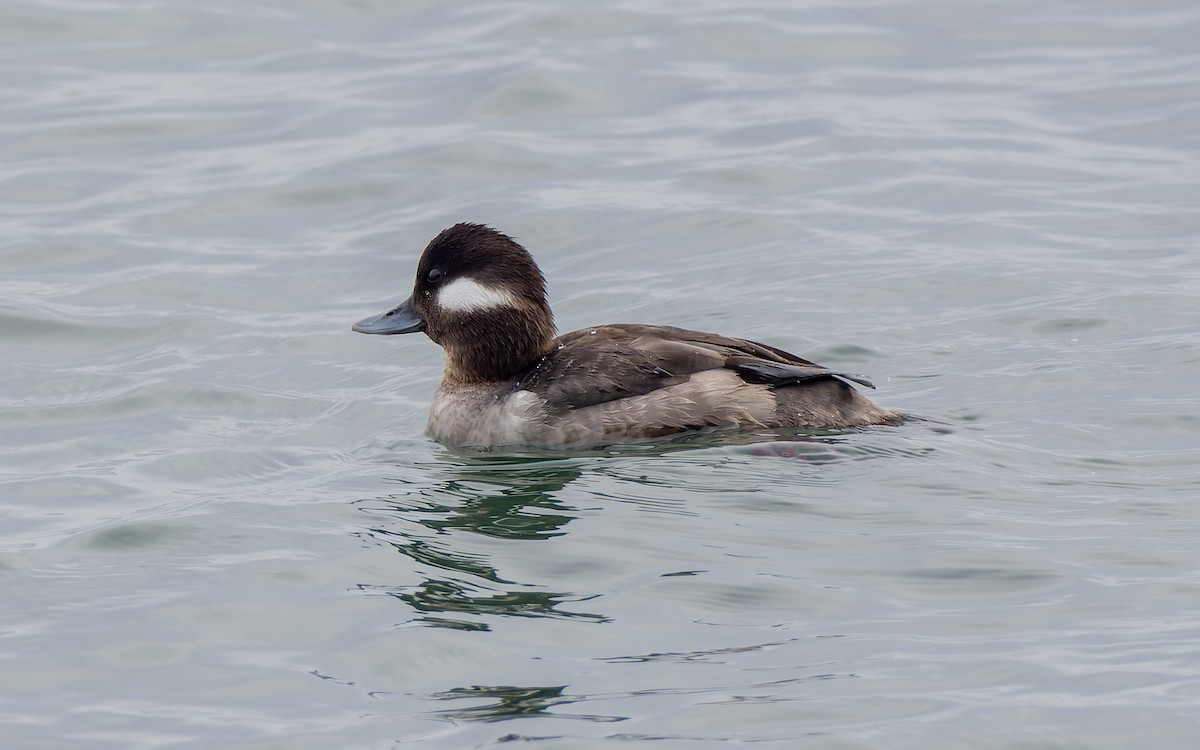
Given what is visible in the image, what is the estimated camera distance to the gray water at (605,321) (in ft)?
21.2

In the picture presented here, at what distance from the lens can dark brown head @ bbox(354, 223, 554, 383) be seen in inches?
392

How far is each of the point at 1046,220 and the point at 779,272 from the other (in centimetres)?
257

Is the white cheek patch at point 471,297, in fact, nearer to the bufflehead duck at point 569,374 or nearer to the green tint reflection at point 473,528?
the bufflehead duck at point 569,374

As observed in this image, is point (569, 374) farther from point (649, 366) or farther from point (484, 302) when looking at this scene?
point (484, 302)

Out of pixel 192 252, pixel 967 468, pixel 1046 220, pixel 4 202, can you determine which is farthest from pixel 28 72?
pixel 967 468

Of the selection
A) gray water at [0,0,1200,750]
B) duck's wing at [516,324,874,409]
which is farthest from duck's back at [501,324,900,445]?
gray water at [0,0,1200,750]

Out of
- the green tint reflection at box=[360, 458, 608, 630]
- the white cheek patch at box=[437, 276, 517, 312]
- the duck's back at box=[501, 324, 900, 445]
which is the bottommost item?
the green tint reflection at box=[360, 458, 608, 630]

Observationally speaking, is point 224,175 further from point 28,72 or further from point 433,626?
point 433,626

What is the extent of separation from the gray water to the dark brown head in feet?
2.31

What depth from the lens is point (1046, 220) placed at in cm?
1382

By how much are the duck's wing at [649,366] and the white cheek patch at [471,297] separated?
1.60ft

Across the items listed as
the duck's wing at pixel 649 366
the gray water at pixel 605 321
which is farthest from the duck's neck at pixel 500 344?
the gray water at pixel 605 321

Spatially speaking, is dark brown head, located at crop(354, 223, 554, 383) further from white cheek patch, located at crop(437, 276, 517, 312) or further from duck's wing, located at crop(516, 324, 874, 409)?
duck's wing, located at crop(516, 324, 874, 409)

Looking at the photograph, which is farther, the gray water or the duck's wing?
the duck's wing
